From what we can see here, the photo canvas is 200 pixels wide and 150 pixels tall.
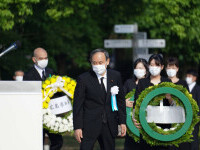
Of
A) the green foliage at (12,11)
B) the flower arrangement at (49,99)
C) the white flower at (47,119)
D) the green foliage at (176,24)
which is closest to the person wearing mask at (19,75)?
the green foliage at (12,11)

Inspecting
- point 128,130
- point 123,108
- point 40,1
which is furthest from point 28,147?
point 40,1

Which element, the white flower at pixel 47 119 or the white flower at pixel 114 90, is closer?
the white flower at pixel 114 90

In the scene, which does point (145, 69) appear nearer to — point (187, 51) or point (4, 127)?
point (4, 127)

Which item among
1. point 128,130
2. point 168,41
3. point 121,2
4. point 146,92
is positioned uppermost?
point 121,2

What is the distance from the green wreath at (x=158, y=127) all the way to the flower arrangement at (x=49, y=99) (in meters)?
2.50

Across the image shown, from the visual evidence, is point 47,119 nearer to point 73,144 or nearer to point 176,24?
point 73,144

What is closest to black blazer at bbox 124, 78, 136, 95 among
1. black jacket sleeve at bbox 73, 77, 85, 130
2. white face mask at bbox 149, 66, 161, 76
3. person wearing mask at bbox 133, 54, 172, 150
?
person wearing mask at bbox 133, 54, 172, 150

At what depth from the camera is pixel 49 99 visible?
1099 centimetres

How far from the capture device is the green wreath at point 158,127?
873 centimetres

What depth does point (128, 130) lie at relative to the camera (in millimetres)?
10141

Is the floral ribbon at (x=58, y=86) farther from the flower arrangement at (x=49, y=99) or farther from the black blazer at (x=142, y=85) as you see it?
the black blazer at (x=142, y=85)

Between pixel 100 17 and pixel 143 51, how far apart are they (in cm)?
744

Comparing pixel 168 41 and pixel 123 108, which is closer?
pixel 123 108

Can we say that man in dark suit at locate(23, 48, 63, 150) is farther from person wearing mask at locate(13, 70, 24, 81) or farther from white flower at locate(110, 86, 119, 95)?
person wearing mask at locate(13, 70, 24, 81)
